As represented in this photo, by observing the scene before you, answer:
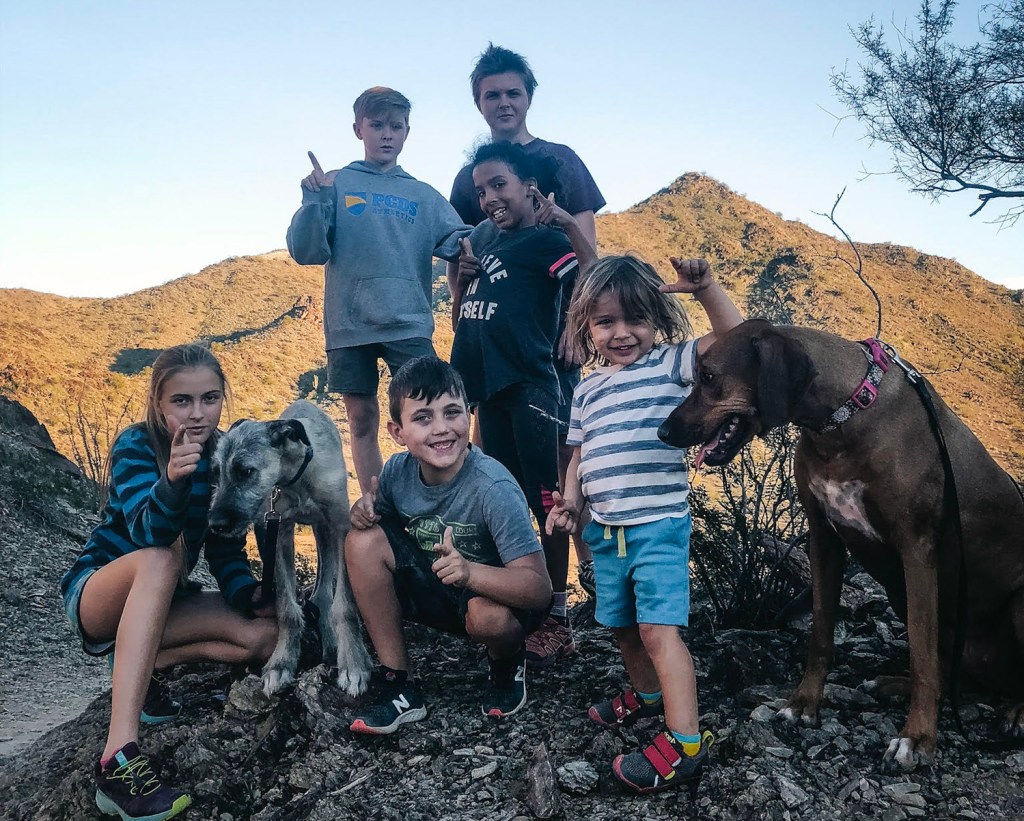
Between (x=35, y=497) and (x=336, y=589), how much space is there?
7.36 metres

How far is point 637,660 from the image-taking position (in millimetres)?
2805

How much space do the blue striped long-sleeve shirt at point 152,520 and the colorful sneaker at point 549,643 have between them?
133 cm

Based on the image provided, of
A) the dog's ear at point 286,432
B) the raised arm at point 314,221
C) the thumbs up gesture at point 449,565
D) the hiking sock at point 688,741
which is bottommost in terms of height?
the hiking sock at point 688,741

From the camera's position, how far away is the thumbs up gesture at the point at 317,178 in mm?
4289

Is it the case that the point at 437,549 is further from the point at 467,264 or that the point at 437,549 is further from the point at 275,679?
the point at 467,264

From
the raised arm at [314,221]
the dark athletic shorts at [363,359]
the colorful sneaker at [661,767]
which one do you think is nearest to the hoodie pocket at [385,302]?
the dark athletic shorts at [363,359]

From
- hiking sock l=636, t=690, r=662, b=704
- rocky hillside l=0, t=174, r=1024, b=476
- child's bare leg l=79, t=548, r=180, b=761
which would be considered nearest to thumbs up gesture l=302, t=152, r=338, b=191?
child's bare leg l=79, t=548, r=180, b=761

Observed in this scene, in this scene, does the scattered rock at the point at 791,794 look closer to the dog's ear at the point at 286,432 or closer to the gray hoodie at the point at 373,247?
the dog's ear at the point at 286,432

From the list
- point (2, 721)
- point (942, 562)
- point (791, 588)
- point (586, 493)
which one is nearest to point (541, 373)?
point (586, 493)

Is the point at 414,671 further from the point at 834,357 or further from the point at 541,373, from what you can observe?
the point at 834,357

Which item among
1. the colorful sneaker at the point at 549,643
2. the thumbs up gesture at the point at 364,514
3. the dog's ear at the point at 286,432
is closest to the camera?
the thumbs up gesture at the point at 364,514

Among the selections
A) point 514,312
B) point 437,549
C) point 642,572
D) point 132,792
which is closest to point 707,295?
point 642,572

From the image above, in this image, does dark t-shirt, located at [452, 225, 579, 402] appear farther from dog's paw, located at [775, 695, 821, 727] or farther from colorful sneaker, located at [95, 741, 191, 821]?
colorful sneaker, located at [95, 741, 191, 821]

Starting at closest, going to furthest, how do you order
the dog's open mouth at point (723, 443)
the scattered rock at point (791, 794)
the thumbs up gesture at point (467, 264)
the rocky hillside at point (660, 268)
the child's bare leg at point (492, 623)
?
the scattered rock at point (791, 794)
the dog's open mouth at point (723, 443)
the child's bare leg at point (492, 623)
the thumbs up gesture at point (467, 264)
the rocky hillside at point (660, 268)
